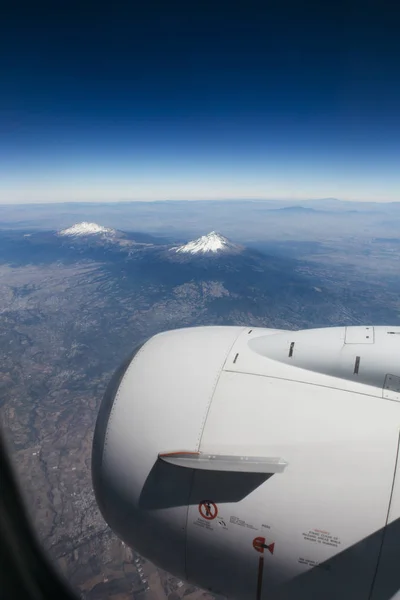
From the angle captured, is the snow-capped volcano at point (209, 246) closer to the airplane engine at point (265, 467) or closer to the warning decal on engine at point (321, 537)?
the airplane engine at point (265, 467)

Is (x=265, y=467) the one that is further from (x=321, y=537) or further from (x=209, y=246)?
(x=209, y=246)

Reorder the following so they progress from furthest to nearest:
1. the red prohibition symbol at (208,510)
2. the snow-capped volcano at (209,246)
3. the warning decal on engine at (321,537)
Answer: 1. the snow-capped volcano at (209,246)
2. the red prohibition symbol at (208,510)
3. the warning decal on engine at (321,537)

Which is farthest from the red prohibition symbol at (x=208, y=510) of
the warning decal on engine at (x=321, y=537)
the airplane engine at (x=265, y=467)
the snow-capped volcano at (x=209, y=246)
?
the snow-capped volcano at (x=209, y=246)

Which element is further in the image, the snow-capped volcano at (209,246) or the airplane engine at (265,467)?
the snow-capped volcano at (209,246)

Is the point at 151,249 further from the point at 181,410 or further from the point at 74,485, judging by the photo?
the point at 181,410

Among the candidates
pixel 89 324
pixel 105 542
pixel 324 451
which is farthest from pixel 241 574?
pixel 89 324

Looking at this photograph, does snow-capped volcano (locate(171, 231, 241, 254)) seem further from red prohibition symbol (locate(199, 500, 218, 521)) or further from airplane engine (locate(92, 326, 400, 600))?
red prohibition symbol (locate(199, 500, 218, 521))

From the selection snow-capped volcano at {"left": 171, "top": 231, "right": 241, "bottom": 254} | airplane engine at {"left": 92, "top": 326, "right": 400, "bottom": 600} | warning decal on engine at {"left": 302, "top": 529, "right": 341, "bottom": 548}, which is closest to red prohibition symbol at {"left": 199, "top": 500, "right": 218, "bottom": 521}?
airplane engine at {"left": 92, "top": 326, "right": 400, "bottom": 600}
